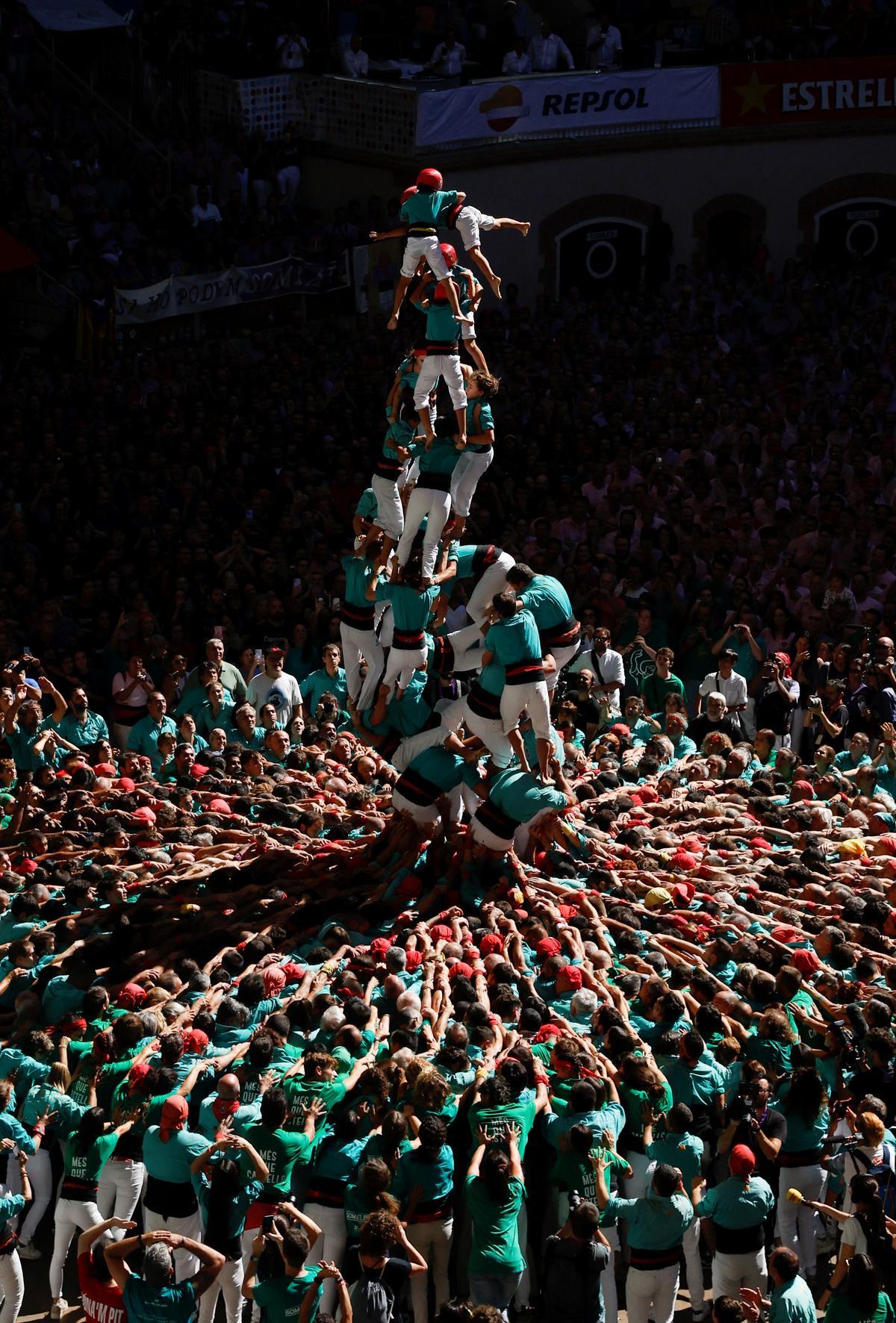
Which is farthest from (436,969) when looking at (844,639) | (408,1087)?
(844,639)

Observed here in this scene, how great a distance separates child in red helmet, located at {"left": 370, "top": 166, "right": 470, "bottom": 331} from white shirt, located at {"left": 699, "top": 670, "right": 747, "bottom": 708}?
5135 mm

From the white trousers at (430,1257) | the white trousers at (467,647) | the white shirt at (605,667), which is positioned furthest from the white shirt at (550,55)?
the white trousers at (430,1257)

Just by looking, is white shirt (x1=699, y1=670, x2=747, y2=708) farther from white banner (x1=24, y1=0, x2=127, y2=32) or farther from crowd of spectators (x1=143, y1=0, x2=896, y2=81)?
white banner (x1=24, y1=0, x2=127, y2=32)

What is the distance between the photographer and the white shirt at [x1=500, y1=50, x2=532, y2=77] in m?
27.0

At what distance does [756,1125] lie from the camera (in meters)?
9.67

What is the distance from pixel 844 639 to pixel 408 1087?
9.31 metres

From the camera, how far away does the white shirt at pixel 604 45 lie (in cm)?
2722

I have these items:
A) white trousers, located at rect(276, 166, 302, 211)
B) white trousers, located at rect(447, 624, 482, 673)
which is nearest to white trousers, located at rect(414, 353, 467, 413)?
white trousers, located at rect(447, 624, 482, 673)

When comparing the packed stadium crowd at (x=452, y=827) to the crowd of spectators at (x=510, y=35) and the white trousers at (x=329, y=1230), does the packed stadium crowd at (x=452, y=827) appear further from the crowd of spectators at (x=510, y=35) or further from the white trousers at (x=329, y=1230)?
the crowd of spectators at (x=510, y=35)

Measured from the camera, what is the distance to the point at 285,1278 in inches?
338

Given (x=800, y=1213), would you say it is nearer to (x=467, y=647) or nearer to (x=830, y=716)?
(x=467, y=647)

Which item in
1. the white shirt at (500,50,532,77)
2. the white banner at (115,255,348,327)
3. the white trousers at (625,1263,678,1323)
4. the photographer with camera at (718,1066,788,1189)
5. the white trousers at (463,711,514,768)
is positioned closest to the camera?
the white trousers at (625,1263,678,1323)

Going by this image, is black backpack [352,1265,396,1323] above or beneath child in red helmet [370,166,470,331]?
beneath

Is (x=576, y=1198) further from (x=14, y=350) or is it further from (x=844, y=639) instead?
(x=14, y=350)
